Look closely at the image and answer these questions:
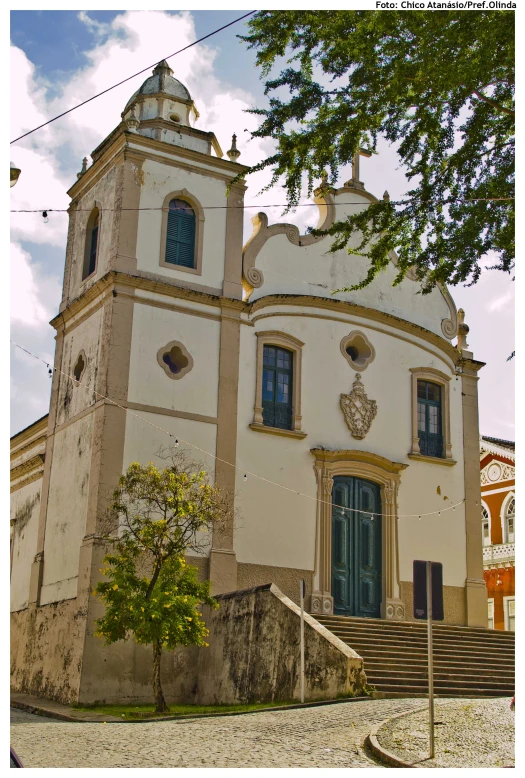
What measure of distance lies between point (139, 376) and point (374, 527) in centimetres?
635

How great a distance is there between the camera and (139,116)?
2241 cm


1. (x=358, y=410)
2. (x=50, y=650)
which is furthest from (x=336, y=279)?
(x=50, y=650)

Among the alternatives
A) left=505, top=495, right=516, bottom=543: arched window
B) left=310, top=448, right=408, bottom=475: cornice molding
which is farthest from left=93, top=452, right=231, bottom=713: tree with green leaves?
left=505, top=495, right=516, bottom=543: arched window

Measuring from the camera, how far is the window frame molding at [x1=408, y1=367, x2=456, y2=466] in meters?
23.1

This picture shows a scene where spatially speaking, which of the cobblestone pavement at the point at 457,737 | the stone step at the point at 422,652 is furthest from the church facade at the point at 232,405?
the cobblestone pavement at the point at 457,737

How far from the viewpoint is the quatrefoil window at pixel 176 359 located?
2025 cm

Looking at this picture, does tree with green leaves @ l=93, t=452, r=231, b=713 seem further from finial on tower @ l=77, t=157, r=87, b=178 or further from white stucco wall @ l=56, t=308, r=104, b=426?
finial on tower @ l=77, t=157, r=87, b=178

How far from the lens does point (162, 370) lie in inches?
792

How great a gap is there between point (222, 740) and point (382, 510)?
36.5 ft

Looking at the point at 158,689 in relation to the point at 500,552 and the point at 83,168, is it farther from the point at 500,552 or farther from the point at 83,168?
the point at 500,552

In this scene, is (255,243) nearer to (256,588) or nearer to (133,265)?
(133,265)

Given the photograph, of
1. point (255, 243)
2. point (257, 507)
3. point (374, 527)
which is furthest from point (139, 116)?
point (374, 527)

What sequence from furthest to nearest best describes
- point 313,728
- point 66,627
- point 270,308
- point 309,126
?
point 270,308 < point 66,627 < point 309,126 < point 313,728

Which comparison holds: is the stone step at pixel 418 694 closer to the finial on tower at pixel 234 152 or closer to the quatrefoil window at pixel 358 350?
the quatrefoil window at pixel 358 350
